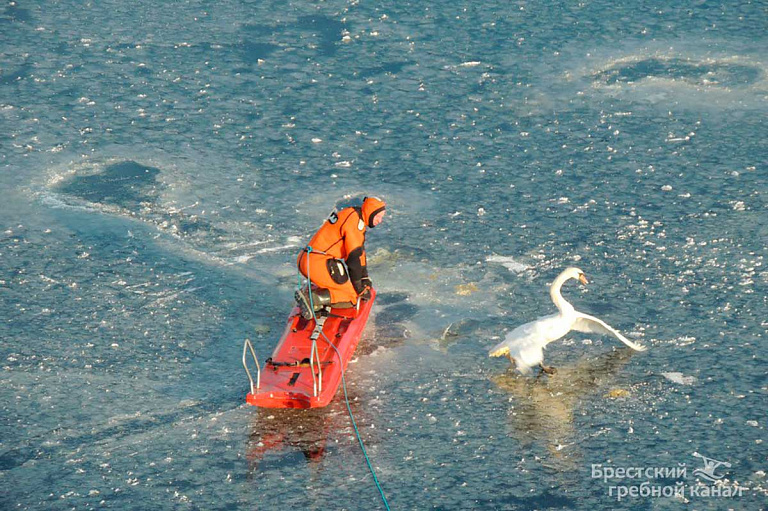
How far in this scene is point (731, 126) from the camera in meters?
14.3

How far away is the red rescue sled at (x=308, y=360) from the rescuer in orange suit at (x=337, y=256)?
8.2 inches

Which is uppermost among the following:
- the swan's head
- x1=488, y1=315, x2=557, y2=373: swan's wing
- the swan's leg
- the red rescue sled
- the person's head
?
the person's head

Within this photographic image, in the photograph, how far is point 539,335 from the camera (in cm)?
954

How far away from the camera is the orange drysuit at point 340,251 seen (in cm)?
1010

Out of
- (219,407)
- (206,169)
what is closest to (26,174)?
(206,169)

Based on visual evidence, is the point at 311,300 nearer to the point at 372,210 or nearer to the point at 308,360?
the point at 308,360

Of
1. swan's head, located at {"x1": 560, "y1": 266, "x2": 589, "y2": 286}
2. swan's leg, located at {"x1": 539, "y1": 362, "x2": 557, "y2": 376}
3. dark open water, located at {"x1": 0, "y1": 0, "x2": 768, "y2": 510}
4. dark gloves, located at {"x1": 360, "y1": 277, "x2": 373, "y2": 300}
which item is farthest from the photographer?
dark gloves, located at {"x1": 360, "y1": 277, "x2": 373, "y2": 300}

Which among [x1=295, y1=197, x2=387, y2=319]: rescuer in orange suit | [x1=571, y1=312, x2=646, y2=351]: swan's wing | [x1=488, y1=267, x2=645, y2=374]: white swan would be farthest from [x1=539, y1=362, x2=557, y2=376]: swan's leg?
[x1=295, y1=197, x2=387, y2=319]: rescuer in orange suit

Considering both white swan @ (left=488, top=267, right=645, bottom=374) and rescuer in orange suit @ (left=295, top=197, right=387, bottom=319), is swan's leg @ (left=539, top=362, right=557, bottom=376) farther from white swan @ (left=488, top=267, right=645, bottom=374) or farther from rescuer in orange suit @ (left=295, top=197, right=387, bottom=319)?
rescuer in orange suit @ (left=295, top=197, right=387, bottom=319)

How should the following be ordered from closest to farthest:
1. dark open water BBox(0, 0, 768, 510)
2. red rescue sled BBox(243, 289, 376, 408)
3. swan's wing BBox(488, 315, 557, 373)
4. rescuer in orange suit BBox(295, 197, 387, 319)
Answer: dark open water BBox(0, 0, 768, 510), red rescue sled BBox(243, 289, 376, 408), swan's wing BBox(488, 315, 557, 373), rescuer in orange suit BBox(295, 197, 387, 319)

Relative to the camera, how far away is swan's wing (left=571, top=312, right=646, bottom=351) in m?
9.73

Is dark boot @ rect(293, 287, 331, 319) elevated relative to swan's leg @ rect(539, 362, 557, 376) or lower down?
elevated

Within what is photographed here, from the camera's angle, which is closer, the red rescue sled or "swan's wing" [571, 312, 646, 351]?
the red rescue sled

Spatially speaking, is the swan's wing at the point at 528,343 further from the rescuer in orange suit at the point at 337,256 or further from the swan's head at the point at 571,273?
the rescuer in orange suit at the point at 337,256
